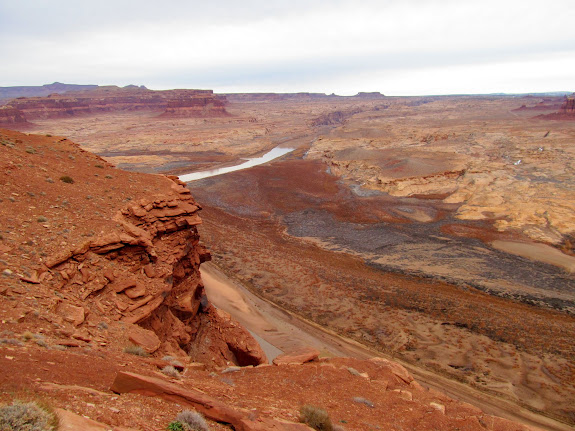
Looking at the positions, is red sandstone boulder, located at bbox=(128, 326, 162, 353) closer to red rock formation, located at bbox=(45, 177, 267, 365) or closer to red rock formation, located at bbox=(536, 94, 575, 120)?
red rock formation, located at bbox=(45, 177, 267, 365)

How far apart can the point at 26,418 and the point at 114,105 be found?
556 ft

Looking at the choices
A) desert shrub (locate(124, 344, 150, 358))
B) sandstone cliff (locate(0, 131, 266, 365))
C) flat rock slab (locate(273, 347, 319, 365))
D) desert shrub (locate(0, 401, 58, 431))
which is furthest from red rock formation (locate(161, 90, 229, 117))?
desert shrub (locate(0, 401, 58, 431))

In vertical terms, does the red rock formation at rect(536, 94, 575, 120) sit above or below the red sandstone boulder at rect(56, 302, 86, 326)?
above

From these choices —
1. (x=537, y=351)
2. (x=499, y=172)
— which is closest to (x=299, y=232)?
(x=537, y=351)

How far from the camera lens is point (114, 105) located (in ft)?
492

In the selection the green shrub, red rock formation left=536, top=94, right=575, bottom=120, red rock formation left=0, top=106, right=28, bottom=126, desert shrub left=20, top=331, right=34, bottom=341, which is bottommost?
desert shrub left=20, top=331, right=34, bottom=341

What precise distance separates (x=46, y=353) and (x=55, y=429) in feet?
9.40

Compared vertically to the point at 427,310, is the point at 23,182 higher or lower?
higher

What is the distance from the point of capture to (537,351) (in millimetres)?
14141

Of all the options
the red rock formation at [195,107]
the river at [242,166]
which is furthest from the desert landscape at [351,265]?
the red rock formation at [195,107]

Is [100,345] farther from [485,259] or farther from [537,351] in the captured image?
[485,259]

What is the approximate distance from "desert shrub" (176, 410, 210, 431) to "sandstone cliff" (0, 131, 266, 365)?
3557 millimetres

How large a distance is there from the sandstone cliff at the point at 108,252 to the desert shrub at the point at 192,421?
356 cm

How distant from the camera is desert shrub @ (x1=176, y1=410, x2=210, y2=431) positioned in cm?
472
